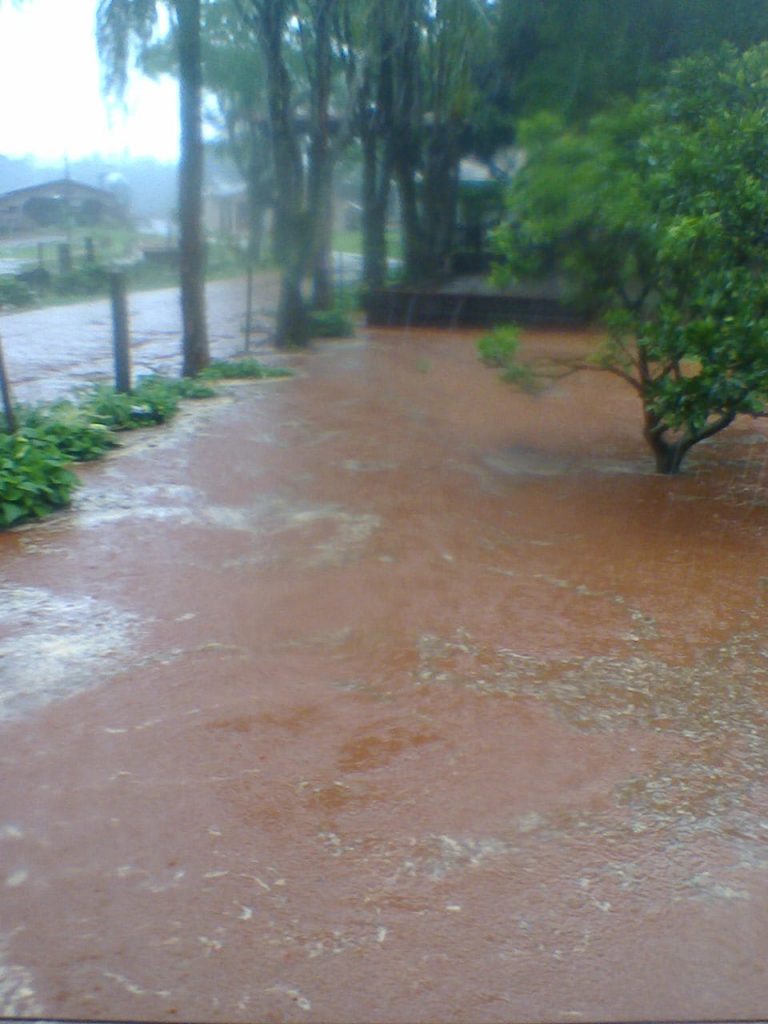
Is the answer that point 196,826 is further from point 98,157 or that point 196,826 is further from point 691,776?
point 98,157

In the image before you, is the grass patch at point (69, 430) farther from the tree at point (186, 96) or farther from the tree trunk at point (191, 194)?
the tree at point (186, 96)

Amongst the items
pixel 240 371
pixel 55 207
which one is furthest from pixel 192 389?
pixel 55 207

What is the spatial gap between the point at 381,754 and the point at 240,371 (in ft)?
40.4

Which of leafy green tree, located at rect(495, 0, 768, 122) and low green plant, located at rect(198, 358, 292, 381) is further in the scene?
leafy green tree, located at rect(495, 0, 768, 122)

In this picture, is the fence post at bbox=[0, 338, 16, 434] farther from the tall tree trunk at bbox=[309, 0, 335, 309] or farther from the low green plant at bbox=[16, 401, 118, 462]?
the tall tree trunk at bbox=[309, 0, 335, 309]

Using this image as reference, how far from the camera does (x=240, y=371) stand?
17375 mm

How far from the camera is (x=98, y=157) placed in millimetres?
18531

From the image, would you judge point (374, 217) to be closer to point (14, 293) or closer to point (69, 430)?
point (14, 293)

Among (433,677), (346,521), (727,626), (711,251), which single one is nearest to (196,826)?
(433,677)

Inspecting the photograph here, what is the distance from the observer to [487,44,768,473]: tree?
9367 mm

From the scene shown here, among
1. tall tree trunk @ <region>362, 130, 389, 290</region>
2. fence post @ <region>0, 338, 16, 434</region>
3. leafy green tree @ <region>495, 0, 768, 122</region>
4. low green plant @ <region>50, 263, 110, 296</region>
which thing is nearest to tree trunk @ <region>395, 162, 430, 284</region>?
tall tree trunk @ <region>362, 130, 389, 290</region>

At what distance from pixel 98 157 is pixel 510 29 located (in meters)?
7.52

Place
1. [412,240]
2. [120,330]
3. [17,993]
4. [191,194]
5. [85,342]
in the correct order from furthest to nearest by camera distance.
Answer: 1. [412,240]
2. [85,342]
3. [191,194]
4. [120,330]
5. [17,993]

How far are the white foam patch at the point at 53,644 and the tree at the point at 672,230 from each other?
5014 mm
